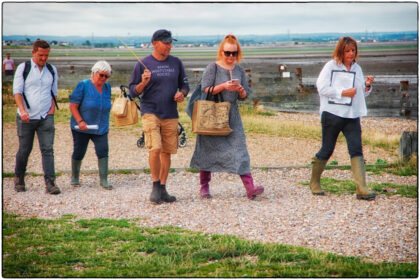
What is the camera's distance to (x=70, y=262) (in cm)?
471

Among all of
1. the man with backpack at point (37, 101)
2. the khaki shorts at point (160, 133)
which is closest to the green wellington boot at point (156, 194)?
the khaki shorts at point (160, 133)

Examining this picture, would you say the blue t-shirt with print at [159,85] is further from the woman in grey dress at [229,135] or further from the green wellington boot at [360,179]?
the green wellington boot at [360,179]

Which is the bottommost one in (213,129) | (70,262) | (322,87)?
(70,262)

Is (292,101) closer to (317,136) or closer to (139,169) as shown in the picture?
(317,136)

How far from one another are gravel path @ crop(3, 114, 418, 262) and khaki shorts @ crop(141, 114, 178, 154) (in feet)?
2.33

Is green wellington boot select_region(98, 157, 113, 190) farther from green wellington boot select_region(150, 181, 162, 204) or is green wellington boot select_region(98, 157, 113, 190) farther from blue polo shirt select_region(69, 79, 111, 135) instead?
green wellington boot select_region(150, 181, 162, 204)

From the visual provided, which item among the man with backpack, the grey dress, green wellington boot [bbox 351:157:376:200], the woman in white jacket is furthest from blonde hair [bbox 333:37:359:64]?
the man with backpack

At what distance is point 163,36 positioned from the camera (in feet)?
21.1

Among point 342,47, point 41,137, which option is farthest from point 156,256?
point 342,47

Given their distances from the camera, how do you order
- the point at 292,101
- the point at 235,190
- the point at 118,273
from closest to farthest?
the point at 118,273 → the point at 235,190 → the point at 292,101

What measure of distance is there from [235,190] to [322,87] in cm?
188

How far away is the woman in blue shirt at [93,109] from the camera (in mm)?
7337

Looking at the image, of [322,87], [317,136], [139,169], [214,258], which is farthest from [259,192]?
[317,136]

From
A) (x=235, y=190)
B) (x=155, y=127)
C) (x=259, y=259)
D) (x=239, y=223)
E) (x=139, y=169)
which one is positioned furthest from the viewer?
(x=139, y=169)
